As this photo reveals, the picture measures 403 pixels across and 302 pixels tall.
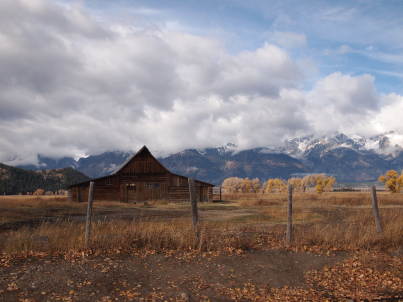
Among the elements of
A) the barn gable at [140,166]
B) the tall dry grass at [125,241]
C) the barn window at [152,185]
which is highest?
the barn gable at [140,166]

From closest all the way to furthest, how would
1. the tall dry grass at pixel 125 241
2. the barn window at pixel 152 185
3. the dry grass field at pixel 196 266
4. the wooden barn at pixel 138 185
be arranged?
the dry grass field at pixel 196 266, the tall dry grass at pixel 125 241, the wooden barn at pixel 138 185, the barn window at pixel 152 185

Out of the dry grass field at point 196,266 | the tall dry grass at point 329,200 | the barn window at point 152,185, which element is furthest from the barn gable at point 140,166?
the dry grass field at point 196,266

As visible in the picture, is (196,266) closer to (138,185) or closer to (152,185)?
(152,185)

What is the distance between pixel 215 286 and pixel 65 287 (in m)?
3.77

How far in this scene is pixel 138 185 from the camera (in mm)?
55781

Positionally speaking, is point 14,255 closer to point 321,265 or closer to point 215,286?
point 215,286

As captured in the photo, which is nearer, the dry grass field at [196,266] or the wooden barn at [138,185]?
the dry grass field at [196,266]

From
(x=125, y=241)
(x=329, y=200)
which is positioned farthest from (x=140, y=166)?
(x=125, y=241)

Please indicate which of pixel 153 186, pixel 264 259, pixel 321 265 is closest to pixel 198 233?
pixel 264 259

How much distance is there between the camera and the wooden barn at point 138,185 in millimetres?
55469

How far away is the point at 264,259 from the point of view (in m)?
11.4

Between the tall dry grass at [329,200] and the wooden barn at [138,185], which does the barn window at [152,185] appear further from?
the tall dry grass at [329,200]

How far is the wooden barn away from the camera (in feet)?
182

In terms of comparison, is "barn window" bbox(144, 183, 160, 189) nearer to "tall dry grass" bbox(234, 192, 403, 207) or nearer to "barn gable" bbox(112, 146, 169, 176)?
"barn gable" bbox(112, 146, 169, 176)
